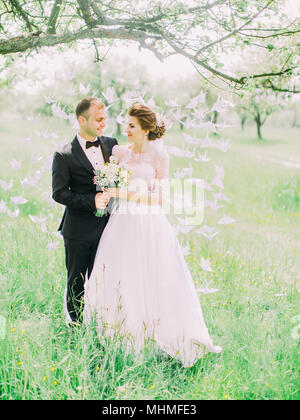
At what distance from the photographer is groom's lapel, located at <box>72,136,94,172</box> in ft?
11.1

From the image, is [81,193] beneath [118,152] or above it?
beneath

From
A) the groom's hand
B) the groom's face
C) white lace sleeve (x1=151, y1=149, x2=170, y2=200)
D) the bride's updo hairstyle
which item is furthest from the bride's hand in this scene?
the bride's updo hairstyle

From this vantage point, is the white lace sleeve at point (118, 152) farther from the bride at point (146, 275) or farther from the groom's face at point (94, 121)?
the groom's face at point (94, 121)

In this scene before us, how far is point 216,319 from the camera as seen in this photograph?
4.05 meters

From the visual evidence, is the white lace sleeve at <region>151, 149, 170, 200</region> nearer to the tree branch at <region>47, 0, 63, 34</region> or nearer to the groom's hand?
the groom's hand

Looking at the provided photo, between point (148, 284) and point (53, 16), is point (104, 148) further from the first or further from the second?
point (53, 16)

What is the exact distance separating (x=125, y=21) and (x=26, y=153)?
11863 millimetres

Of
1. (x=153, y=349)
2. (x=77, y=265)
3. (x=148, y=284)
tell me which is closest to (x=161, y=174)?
(x=148, y=284)

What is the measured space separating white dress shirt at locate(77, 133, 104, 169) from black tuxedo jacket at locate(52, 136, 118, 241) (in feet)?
0.13

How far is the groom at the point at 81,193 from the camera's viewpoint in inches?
131

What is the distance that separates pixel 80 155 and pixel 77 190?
0.33 meters

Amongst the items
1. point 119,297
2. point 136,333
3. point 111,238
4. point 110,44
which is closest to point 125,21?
point 110,44

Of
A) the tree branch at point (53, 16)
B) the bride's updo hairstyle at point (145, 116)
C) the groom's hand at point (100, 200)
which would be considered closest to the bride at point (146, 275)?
the bride's updo hairstyle at point (145, 116)

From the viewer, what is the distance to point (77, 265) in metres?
3.63
